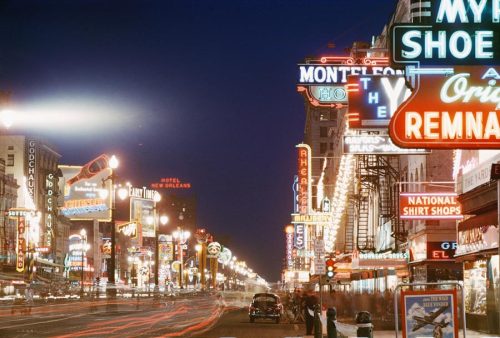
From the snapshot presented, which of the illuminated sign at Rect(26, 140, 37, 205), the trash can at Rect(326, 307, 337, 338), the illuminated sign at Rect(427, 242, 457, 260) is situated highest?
the illuminated sign at Rect(26, 140, 37, 205)

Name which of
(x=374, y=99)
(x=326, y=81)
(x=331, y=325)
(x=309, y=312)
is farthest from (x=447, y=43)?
(x=326, y=81)

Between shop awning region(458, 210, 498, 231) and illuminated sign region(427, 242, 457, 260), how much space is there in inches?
519

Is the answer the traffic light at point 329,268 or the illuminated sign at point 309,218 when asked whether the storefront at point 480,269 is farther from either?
the illuminated sign at point 309,218

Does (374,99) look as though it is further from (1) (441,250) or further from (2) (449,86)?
(1) (441,250)

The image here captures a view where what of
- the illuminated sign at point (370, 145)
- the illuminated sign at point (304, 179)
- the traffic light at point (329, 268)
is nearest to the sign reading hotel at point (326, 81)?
the traffic light at point (329, 268)

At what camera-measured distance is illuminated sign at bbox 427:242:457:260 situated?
132 feet

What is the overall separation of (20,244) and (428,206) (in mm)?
65305

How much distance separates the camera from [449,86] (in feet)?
49.4

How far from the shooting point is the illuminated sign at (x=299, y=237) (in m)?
117

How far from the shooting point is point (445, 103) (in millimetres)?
15047

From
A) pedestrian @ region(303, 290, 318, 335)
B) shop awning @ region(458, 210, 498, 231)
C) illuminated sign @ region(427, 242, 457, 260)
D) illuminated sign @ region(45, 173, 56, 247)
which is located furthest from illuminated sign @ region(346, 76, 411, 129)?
illuminated sign @ region(45, 173, 56, 247)

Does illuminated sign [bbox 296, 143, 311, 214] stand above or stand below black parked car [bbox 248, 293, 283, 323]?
above

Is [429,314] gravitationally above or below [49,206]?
below

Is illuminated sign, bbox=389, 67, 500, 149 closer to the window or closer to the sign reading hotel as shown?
the sign reading hotel
